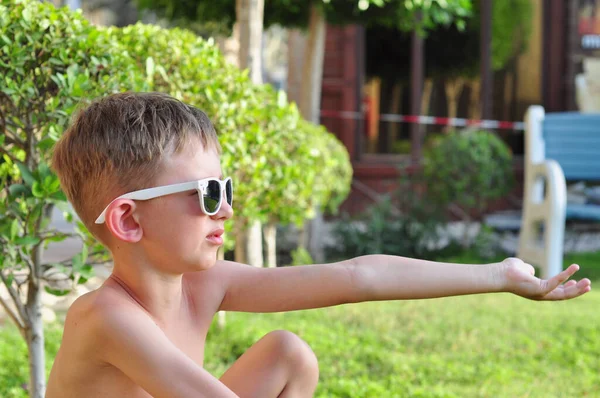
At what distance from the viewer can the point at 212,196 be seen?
5.68 ft

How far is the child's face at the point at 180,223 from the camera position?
1.72m

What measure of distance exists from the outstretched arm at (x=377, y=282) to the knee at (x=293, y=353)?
7 cm

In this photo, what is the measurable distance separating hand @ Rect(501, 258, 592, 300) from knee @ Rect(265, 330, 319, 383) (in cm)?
46

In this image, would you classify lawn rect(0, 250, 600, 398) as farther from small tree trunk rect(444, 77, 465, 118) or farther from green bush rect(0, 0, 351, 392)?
Answer: small tree trunk rect(444, 77, 465, 118)

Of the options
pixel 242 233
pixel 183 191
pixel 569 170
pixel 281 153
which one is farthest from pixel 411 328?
pixel 183 191

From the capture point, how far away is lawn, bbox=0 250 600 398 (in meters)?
3.78

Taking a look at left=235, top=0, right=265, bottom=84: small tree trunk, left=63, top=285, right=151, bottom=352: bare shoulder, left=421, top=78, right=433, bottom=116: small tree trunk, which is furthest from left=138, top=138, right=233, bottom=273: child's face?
left=421, top=78, right=433, bottom=116: small tree trunk

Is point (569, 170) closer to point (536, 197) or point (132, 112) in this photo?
point (536, 197)

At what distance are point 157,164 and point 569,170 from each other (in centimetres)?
591

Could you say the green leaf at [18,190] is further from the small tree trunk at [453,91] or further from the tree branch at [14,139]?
the small tree trunk at [453,91]

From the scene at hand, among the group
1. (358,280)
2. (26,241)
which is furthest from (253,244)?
(358,280)

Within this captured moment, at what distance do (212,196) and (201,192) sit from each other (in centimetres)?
3

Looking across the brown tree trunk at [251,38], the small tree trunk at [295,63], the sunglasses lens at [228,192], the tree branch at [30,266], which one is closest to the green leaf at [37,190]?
the tree branch at [30,266]

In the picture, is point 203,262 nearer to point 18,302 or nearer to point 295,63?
point 18,302
